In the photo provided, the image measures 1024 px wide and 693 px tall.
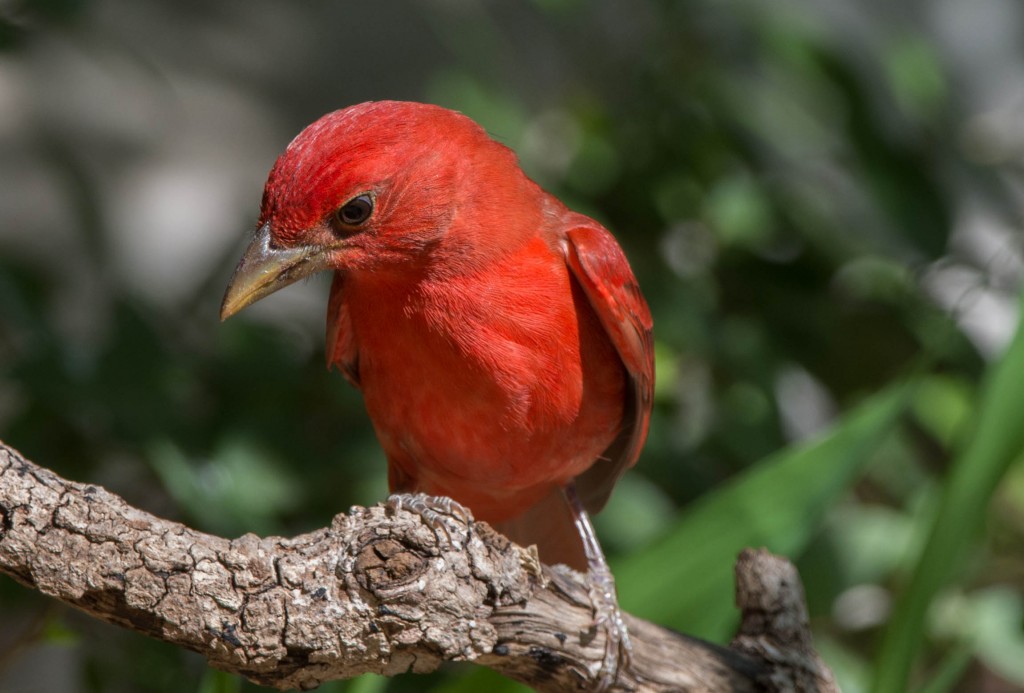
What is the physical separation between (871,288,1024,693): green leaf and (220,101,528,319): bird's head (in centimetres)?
103

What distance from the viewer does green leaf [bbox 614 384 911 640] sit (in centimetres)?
249

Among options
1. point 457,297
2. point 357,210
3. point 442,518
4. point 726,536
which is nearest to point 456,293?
point 457,297

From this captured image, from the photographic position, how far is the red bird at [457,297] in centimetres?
221

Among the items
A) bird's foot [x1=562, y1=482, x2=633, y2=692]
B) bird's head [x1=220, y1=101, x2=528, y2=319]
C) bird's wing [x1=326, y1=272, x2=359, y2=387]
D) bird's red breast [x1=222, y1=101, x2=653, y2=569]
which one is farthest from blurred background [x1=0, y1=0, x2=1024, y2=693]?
bird's head [x1=220, y1=101, x2=528, y2=319]

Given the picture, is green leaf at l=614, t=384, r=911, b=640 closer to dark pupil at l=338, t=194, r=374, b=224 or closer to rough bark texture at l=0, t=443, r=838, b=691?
rough bark texture at l=0, t=443, r=838, b=691

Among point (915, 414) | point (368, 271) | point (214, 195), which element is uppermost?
point (214, 195)

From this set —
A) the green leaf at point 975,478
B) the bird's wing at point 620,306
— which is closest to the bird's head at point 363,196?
the bird's wing at point 620,306

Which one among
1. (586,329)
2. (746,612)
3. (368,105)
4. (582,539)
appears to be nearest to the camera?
(368,105)

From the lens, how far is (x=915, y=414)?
364 centimetres

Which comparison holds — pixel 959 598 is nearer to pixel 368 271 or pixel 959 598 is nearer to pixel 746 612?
pixel 746 612

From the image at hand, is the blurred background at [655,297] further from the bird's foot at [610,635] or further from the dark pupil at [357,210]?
the dark pupil at [357,210]

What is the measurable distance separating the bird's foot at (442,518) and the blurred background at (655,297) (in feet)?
2.30

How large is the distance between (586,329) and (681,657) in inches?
28.4

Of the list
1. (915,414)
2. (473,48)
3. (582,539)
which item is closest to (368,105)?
(582,539)
